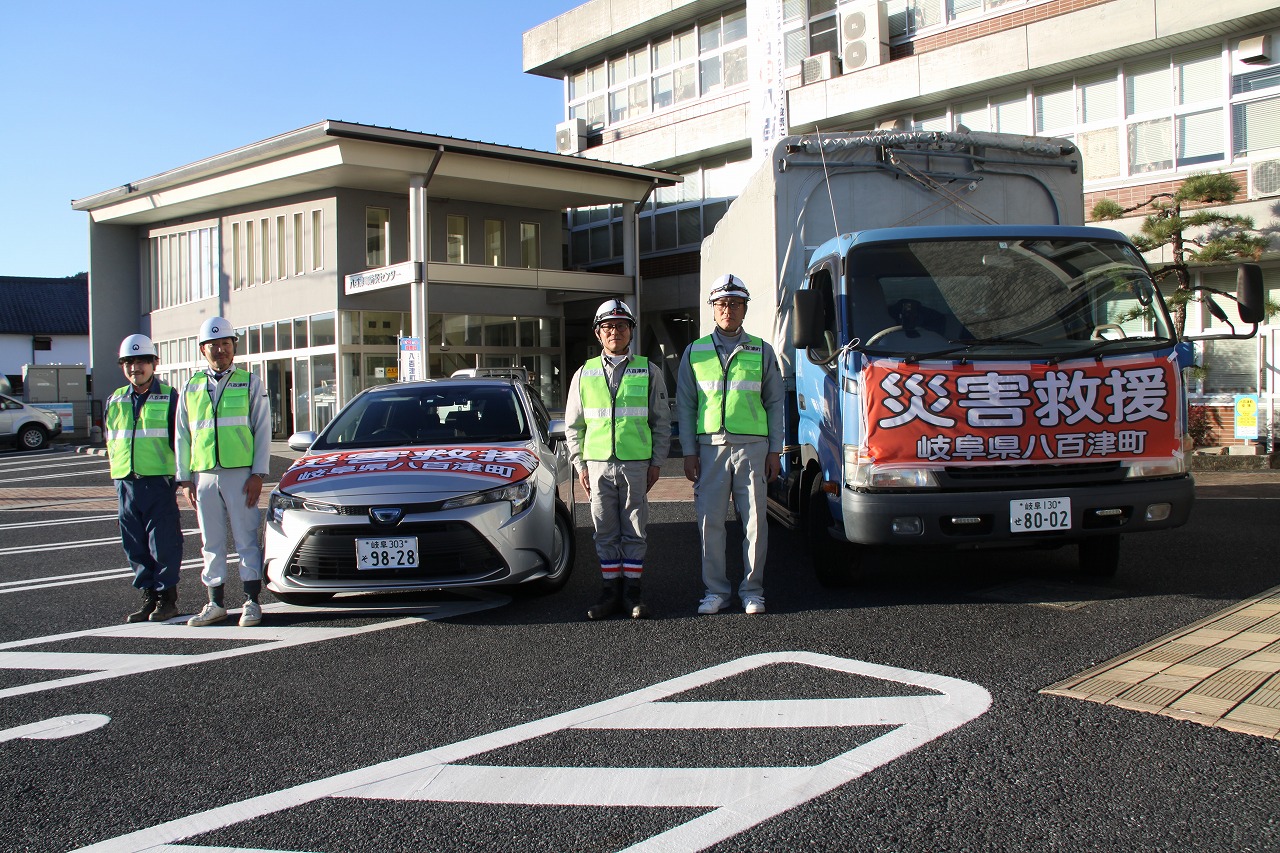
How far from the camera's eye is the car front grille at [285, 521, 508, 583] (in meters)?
5.45

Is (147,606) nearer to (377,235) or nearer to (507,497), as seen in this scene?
(507,497)

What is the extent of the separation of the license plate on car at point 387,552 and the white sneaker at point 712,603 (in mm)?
1684

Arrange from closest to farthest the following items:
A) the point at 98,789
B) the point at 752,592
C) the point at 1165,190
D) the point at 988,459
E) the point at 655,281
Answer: the point at 98,789 < the point at 988,459 < the point at 752,592 < the point at 1165,190 < the point at 655,281

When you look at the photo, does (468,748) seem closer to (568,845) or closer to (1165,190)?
(568,845)

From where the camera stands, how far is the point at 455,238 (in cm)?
2708

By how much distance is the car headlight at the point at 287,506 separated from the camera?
557 centimetres

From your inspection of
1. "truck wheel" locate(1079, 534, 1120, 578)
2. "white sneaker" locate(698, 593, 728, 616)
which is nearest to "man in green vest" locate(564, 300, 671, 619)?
"white sneaker" locate(698, 593, 728, 616)

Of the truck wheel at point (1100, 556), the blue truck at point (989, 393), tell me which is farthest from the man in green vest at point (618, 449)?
the truck wheel at point (1100, 556)

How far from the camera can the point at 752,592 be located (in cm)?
579

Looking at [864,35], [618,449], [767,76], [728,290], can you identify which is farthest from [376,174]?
[618,449]

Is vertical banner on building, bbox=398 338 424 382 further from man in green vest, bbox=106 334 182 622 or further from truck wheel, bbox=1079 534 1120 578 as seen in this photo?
truck wheel, bbox=1079 534 1120 578

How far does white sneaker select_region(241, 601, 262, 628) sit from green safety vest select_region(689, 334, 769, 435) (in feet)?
9.32

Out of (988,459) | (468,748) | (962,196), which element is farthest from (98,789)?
(962,196)

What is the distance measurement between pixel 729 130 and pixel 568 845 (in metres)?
23.7
